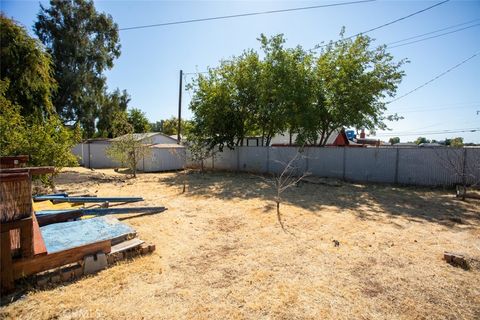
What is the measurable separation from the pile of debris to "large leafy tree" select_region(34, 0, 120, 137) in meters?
20.3

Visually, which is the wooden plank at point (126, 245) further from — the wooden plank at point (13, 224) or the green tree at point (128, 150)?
the green tree at point (128, 150)

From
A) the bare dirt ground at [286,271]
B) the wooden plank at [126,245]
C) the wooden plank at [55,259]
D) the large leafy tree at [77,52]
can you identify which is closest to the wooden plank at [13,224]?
the wooden plank at [55,259]

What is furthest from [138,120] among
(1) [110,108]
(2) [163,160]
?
(2) [163,160]

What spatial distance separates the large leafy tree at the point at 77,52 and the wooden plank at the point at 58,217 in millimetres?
19999

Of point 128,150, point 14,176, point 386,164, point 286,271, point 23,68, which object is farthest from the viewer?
point 128,150

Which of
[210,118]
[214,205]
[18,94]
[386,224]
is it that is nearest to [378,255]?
[386,224]

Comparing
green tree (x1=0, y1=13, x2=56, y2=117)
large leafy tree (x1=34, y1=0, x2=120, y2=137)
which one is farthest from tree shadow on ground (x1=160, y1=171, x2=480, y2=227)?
large leafy tree (x1=34, y1=0, x2=120, y2=137)

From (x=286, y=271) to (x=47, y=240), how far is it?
129 inches

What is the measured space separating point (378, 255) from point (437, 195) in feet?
21.6

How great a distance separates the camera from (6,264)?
2674 mm

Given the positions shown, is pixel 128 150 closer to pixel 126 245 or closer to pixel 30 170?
pixel 126 245

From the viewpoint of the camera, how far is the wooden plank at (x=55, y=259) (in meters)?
2.79

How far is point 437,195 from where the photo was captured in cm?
865

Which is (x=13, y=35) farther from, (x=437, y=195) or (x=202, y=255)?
(x=437, y=195)
